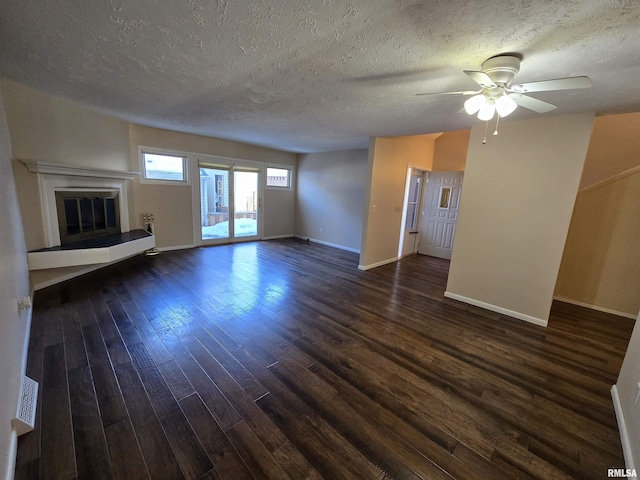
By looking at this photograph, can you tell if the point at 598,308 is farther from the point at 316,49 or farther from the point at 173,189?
the point at 173,189

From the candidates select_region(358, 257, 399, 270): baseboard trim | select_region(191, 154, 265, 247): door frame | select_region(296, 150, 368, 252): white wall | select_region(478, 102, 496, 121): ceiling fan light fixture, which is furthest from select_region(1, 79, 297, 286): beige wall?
select_region(478, 102, 496, 121): ceiling fan light fixture

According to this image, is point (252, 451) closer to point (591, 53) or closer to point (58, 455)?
point (58, 455)

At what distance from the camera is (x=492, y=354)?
240 cm

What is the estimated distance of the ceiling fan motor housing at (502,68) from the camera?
1.67m

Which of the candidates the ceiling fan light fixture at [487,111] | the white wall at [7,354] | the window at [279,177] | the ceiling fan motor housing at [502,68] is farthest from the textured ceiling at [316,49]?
the window at [279,177]

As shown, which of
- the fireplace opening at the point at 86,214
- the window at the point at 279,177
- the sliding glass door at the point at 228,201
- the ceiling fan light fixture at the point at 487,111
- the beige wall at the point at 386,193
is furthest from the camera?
the window at the point at 279,177

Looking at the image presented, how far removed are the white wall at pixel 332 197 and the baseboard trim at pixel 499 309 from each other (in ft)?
9.11

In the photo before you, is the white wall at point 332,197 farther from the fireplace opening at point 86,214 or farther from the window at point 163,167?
the fireplace opening at point 86,214

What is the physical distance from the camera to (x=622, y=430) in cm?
161

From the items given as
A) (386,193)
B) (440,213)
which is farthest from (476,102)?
(440,213)

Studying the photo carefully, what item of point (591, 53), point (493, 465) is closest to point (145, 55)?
point (591, 53)

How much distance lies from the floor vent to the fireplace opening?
8.26 feet

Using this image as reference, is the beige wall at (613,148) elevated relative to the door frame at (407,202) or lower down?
elevated

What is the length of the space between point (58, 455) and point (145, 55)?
262 centimetres
